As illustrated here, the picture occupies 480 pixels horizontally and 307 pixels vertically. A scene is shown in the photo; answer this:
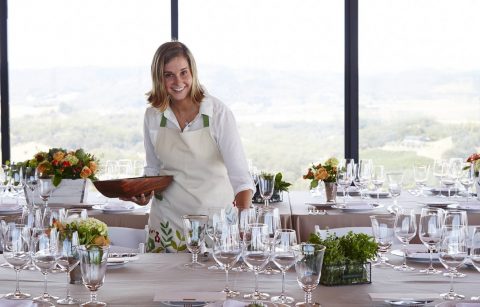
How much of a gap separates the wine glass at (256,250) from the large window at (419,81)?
15.9 feet

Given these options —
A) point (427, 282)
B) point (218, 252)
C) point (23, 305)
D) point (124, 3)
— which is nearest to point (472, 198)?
point (427, 282)

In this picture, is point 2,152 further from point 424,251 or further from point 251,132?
point 424,251

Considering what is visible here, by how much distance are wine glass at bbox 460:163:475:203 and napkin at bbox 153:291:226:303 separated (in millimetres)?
2905

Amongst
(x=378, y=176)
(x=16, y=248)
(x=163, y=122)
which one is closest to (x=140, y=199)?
(x=163, y=122)

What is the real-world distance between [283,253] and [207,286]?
36cm

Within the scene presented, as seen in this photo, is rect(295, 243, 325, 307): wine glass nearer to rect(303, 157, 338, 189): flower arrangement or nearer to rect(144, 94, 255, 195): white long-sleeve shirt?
rect(144, 94, 255, 195): white long-sleeve shirt

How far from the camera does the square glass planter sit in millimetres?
2652

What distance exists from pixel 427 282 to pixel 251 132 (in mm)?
6760

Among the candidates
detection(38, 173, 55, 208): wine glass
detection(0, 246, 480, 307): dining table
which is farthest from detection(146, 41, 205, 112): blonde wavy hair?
detection(0, 246, 480, 307): dining table

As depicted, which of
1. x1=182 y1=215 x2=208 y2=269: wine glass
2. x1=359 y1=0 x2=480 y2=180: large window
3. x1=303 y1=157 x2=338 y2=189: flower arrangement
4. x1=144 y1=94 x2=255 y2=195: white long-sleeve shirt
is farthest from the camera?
x1=359 y1=0 x2=480 y2=180: large window

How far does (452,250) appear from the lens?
256 centimetres

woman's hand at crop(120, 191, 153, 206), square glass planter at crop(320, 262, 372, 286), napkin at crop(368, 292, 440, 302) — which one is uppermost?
woman's hand at crop(120, 191, 153, 206)

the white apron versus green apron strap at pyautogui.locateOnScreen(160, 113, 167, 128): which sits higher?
green apron strap at pyautogui.locateOnScreen(160, 113, 167, 128)

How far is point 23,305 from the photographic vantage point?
7.76 ft
